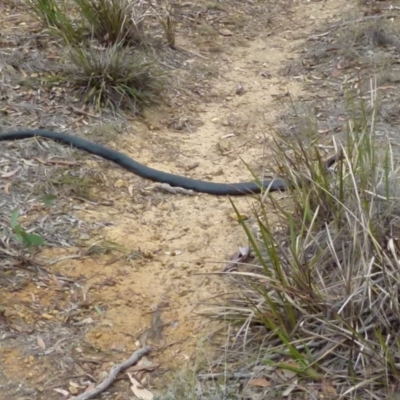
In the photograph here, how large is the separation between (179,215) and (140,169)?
452 mm

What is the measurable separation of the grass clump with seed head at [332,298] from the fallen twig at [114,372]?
346mm

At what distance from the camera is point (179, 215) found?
432 centimetres

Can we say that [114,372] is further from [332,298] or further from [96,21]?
[96,21]

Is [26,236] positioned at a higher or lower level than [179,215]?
higher

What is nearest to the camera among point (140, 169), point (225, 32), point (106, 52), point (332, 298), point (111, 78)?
point (332, 298)

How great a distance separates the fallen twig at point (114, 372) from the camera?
10.1 ft

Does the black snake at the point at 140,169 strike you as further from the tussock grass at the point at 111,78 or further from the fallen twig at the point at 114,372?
the fallen twig at the point at 114,372

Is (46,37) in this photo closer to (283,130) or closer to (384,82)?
(283,130)

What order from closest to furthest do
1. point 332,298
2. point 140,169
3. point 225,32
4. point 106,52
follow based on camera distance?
1. point 332,298
2. point 140,169
3. point 106,52
4. point 225,32

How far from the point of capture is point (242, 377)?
303 centimetres

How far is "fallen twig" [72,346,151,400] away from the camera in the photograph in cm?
307

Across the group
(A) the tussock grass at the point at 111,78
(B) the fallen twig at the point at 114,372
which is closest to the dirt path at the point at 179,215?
(B) the fallen twig at the point at 114,372

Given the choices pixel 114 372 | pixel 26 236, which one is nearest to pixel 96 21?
pixel 26 236

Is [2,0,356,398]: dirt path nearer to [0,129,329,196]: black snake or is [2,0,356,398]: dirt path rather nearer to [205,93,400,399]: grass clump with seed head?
[0,129,329,196]: black snake
